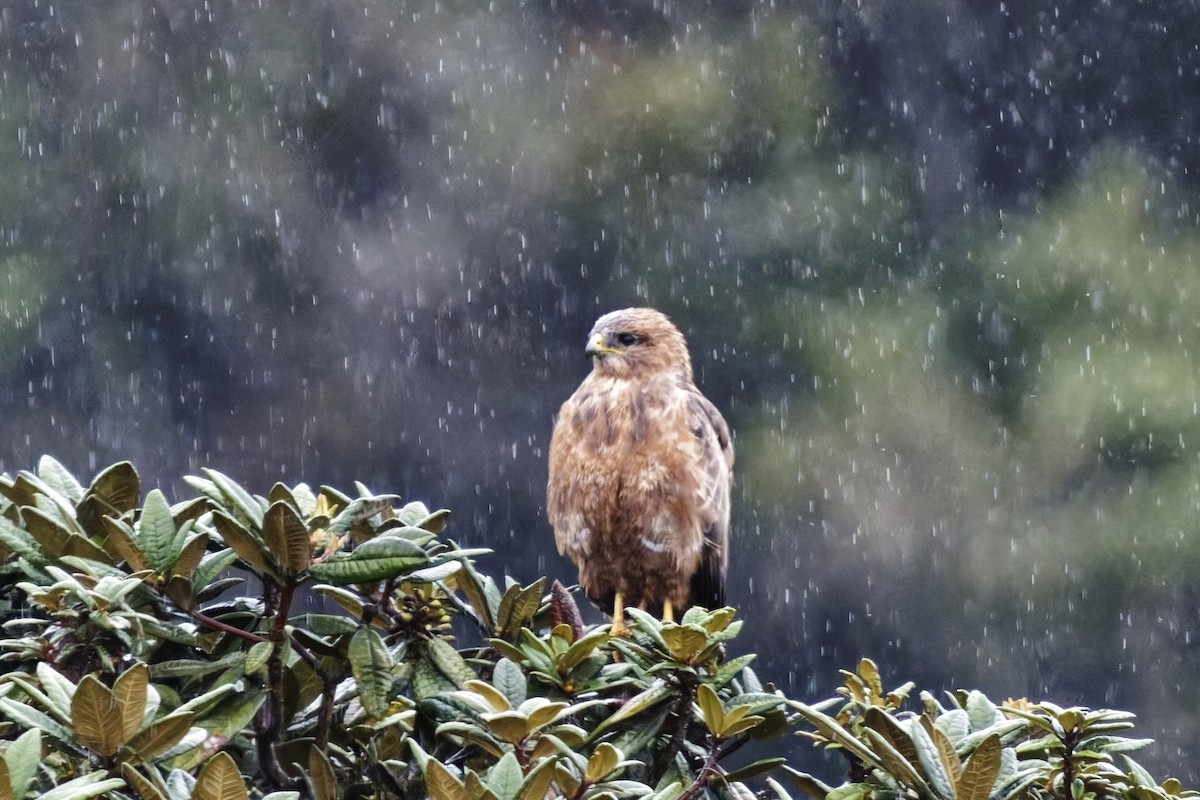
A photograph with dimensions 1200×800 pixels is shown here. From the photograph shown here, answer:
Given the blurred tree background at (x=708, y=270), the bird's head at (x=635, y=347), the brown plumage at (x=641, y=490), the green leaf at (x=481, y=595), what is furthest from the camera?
the blurred tree background at (x=708, y=270)

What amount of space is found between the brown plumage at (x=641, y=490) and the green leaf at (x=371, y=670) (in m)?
1.92

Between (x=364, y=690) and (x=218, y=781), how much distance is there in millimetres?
224

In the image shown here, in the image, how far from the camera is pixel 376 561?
1.35 m

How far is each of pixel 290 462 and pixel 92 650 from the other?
635cm

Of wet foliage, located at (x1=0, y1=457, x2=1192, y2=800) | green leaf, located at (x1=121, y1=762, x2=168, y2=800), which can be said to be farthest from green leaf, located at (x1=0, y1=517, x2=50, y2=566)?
green leaf, located at (x1=121, y1=762, x2=168, y2=800)

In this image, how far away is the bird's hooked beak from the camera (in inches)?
144

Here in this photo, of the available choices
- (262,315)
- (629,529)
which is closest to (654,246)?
(262,315)

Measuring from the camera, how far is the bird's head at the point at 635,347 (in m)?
3.63

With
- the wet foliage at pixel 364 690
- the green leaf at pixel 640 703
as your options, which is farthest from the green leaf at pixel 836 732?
the green leaf at pixel 640 703

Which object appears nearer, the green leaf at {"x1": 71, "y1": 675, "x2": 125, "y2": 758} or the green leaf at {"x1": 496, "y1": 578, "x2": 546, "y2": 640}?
the green leaf at {"x1": 71, "y1": 675, "x2": 125, "y2": 758}

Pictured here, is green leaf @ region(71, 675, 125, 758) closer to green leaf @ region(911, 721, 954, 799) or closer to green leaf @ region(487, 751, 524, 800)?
green leaf @ region(487, 751, 524, 800)

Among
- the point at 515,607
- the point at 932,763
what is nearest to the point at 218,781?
the point at 515,607

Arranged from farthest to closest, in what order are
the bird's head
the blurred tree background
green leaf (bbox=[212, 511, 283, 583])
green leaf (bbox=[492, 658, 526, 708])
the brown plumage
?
the blurred tree background
the bird's head
the brown plumage
green leaf (bbox=[492, 658, 526, 708])
green leaf (bbox=[212, 511, 283, 583])

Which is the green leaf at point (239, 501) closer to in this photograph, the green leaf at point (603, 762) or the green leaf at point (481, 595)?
the green leaf at point (481, 595)
